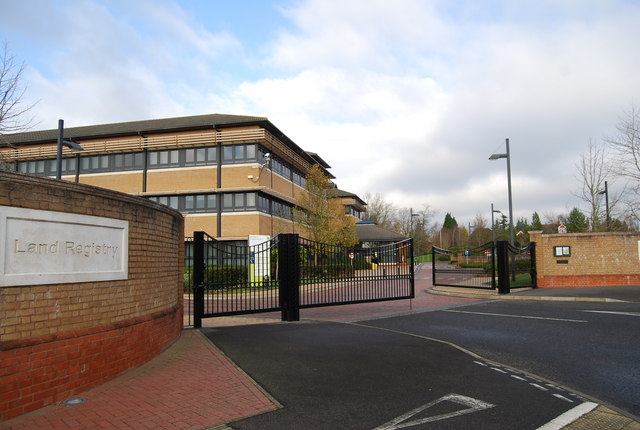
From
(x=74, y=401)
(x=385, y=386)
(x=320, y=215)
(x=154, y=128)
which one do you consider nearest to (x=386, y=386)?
(x=385, y=386)

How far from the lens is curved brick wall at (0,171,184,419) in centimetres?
457

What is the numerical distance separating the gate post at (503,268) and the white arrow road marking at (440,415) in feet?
47.1

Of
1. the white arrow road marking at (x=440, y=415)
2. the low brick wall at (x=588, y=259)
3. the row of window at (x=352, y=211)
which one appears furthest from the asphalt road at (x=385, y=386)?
the row of window at (x=352, y=211)

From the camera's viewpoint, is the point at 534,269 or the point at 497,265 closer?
the point at 497,265

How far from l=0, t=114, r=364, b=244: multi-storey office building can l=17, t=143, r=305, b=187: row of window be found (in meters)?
0.07

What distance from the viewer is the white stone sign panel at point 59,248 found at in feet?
15.2

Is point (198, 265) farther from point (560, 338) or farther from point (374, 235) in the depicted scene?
point (374, 235)

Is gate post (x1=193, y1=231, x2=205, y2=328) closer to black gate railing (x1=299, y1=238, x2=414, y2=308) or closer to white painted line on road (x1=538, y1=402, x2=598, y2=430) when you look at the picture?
black gate railing (x1=299, y1=238, x2=414, y2=308)

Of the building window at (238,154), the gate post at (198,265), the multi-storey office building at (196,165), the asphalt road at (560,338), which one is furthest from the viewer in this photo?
the building window at (238,154)

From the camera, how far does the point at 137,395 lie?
523 centimetres

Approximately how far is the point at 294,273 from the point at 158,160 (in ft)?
92.8

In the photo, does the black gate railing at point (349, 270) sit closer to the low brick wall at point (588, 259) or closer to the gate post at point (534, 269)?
the gate post at point (534, 269)

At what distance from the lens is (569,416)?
4602 millimetres

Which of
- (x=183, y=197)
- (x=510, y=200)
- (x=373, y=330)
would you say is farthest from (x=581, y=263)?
(x=183, y=197)
